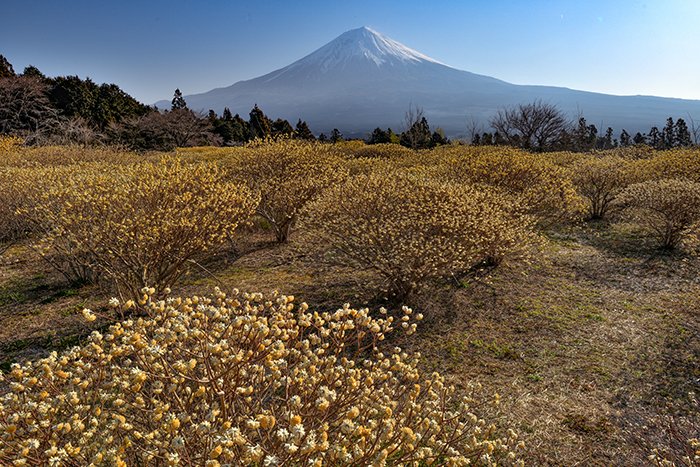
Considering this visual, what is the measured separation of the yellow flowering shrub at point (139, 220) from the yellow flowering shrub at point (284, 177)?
2.90 m

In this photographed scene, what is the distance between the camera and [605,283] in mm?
8461

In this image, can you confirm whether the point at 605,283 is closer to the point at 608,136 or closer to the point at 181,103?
the point at 608,136

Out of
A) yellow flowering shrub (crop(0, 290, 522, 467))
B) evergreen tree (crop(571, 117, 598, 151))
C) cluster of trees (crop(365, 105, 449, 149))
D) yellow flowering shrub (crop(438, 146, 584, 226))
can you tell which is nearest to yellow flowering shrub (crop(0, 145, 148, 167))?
yellow flowering shrub (crop(438, 146, 584, 226))

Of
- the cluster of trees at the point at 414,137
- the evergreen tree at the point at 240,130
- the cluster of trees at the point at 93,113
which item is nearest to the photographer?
the cluster of trees at the point at 93,113

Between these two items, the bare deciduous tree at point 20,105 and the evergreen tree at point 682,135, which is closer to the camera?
the bare deciduous tree at point 20,105

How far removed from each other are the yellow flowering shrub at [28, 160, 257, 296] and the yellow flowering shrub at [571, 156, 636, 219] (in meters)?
11.8

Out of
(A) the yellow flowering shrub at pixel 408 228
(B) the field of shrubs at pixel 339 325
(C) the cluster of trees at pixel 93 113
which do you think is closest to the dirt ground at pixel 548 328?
(B) the field of shrubs at pixel 339 325

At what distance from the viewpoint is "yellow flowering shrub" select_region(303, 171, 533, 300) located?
6.83m

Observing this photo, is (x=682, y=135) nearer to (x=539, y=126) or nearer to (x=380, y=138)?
(x=539, y=126)

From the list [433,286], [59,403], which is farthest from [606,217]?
[59,403]

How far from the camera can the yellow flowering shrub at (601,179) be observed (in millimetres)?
12906

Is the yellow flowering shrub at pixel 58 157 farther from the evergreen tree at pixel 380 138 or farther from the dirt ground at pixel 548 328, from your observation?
the evergreen tree at pixel 380 138

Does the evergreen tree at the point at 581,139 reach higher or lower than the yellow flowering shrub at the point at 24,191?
higher

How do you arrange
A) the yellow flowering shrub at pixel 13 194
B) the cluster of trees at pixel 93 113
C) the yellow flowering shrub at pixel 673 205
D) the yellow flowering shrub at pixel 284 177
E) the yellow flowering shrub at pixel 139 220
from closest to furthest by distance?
the yellow flowering shrub at pixel 139 220, the yellow flowering shrub at pixel 13 194, the yellow flowering shrub at pixel 673 205, the yellow flowering shrub at pixel 284 177, the cluster of trees at pixel 93 113
